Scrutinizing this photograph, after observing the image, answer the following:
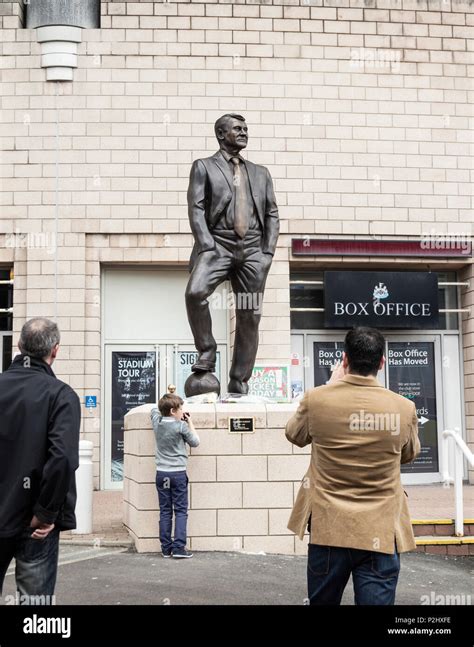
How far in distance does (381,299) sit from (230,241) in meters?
7.06

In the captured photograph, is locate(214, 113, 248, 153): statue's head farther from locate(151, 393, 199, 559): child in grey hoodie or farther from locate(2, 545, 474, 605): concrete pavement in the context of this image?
A: locate(2, 545, 474, 605): concrete pavement

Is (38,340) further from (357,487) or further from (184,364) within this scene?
(184,364)

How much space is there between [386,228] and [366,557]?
1142 centimetres

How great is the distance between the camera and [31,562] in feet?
13.9

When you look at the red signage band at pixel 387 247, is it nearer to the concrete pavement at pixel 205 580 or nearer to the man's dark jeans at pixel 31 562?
the concrete pavement at pixel 205 580

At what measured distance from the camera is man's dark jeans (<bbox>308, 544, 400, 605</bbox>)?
3926 mm

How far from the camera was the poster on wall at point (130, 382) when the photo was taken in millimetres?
14594

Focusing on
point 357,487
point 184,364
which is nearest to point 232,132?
point 357,487

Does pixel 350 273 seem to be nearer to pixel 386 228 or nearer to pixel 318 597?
pixel 386 228

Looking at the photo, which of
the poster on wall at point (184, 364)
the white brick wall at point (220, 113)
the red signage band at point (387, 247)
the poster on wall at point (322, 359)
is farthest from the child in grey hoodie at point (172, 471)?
the poster on wall at point (322, 359)

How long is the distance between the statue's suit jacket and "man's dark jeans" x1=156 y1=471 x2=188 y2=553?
2.22 meters

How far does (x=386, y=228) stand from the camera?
14.9 m

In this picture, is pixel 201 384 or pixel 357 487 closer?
pixel 357 487
